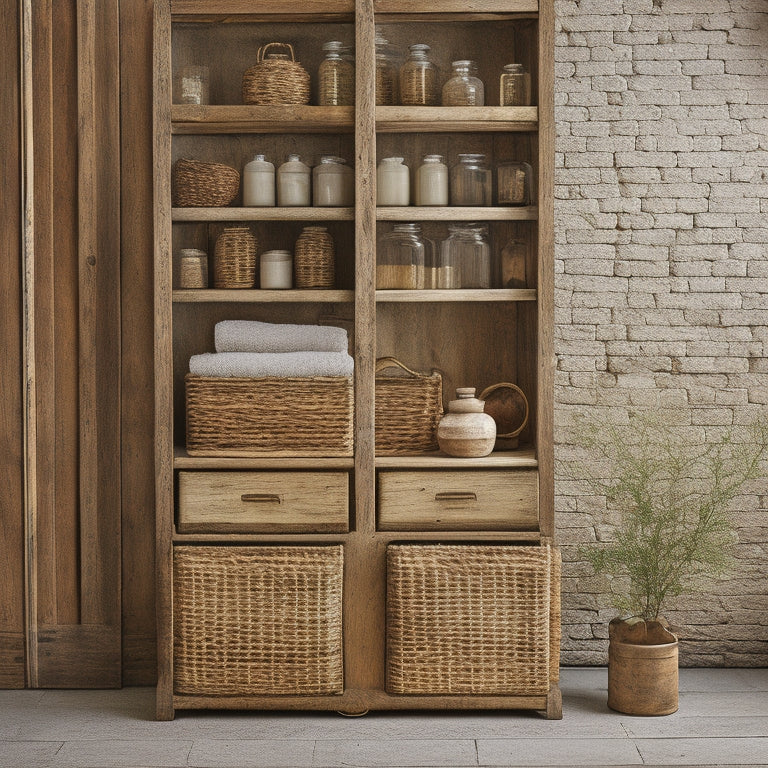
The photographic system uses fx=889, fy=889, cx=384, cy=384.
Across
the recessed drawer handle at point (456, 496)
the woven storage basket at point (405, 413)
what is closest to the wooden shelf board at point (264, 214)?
the woven storage basket at point (405, 413)

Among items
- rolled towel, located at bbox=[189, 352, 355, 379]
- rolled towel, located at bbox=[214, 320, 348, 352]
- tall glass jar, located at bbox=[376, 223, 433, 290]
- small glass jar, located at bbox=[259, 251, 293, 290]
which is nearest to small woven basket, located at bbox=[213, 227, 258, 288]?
small glass jar, located at bbox=[259, 251, 293, 290]

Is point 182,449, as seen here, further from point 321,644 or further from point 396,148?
point 396,148

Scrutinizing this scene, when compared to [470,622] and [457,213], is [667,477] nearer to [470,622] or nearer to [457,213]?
[470,622]

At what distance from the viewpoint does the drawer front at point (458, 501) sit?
2.98 meters

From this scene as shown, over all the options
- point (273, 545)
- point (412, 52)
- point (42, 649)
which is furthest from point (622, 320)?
point (42, 649)

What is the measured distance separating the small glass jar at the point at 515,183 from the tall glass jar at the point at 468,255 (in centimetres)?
15

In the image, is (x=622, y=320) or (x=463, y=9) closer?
(x=463, y=9)

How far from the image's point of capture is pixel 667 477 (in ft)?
11.1

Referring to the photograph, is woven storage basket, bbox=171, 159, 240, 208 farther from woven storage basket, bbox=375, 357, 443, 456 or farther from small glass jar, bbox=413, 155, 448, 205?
woven storage basket, bbox=375, 357, 443, 456

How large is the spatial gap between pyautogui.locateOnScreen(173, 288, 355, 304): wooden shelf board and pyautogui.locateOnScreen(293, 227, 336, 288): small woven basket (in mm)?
81

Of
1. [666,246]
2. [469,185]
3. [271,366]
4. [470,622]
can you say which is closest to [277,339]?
[271,366]

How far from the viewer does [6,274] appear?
326cm

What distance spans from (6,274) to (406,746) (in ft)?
7.10

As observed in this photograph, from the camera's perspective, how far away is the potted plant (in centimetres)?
302
